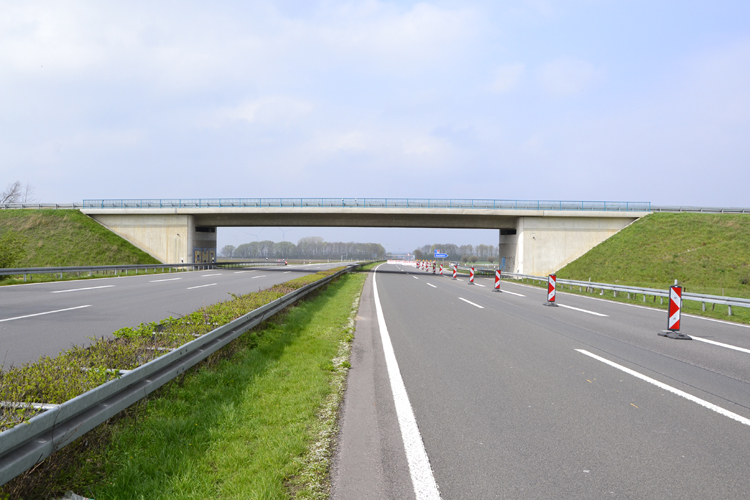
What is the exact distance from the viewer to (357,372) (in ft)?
19.1

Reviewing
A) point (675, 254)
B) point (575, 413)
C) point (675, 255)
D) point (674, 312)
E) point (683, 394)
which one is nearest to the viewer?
point (575, 413)

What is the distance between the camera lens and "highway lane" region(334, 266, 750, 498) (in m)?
2.98

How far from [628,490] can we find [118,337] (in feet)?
17.6

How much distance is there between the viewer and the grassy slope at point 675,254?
28.3m

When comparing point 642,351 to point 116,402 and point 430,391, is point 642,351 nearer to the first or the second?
point 430,391

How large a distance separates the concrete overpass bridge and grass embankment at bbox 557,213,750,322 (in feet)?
5.52

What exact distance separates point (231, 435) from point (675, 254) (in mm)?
37416

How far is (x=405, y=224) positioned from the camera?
38562mm

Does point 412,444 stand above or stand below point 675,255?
below

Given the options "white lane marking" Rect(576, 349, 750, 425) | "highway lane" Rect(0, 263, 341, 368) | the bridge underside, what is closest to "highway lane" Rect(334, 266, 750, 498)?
"white lane marking" Rect(576, 349, 750, 425)

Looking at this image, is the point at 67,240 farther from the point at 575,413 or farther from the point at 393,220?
the point at 575,413

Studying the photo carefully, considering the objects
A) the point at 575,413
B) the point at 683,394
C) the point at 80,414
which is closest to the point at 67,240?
the point at 80,414

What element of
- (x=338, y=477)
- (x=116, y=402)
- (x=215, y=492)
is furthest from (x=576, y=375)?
(x=116, y=402)

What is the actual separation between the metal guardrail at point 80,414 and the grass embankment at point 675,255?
2925 cm
